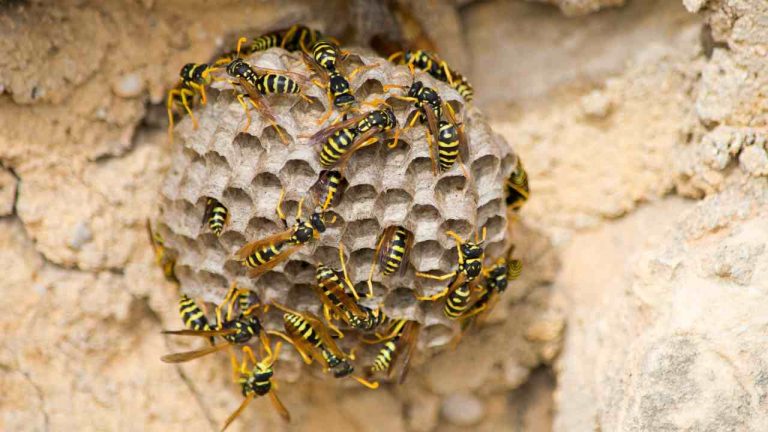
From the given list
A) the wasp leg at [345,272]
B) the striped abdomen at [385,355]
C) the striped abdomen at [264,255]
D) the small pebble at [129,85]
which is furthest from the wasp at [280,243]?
the small pebble at [129,85]

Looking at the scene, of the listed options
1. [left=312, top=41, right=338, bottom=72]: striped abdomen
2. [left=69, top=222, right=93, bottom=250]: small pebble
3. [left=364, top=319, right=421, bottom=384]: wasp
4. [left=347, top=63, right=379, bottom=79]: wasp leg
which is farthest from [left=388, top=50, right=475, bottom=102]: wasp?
[left=69, top=222, right=93, bottom=250]: small pebble

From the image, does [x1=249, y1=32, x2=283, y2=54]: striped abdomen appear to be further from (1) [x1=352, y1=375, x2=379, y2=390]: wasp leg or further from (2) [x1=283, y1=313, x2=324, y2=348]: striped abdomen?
(1) [x1=352, y1=375, x2=379, y2=390]: wasp leg

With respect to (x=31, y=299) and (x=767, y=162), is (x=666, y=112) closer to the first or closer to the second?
(x=767, y=162)

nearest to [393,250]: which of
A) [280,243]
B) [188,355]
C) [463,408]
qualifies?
[280,243]

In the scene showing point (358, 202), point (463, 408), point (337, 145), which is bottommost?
point (463, 408)

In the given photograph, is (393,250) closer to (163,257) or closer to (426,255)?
(426,255)

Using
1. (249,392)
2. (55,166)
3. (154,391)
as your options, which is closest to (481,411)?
(249,392)

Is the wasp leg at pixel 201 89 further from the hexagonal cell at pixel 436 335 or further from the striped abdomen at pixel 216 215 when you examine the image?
the hexagonal cell at pixel 436 335
